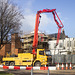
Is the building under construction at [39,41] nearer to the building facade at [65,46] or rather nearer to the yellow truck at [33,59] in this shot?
the building facade at [65,46]

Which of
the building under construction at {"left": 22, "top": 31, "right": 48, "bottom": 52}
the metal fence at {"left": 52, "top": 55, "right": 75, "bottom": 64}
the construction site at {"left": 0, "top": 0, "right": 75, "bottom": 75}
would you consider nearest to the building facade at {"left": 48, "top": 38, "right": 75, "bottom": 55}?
the construction site at {"left": 0, "top": 0, "right": 75, "bottom": 75}

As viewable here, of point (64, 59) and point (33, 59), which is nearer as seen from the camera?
point (33, 59)

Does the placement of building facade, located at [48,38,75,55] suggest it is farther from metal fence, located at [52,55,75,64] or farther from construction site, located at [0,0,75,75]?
metal fence, located at [52,55,75,64]

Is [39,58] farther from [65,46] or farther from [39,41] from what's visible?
[39,41]

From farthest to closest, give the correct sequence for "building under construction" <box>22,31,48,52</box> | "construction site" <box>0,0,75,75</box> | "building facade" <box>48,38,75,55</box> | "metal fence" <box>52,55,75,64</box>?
"building under construction" <box>22,31,48,52</box>
"building facade" <box>48,38,75,55</box>
"metal fence" <box>52,55,75,64</box>
"construction site" <box>0,0,75,75</box>

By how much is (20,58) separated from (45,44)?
29731mm

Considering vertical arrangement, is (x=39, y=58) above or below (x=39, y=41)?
below

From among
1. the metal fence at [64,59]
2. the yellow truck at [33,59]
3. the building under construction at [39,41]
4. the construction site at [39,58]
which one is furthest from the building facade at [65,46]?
the yellow truck at [33,59]

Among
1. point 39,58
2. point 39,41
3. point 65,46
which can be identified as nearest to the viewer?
point 39,58

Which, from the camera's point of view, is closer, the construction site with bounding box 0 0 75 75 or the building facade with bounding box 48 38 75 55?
the construction site with bounding box 0 0 75 75

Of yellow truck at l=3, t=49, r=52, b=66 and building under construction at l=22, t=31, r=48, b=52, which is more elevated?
building under construction at l=22, t=31, r=48, b=52

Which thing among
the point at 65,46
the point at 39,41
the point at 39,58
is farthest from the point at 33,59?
the point at 39,41

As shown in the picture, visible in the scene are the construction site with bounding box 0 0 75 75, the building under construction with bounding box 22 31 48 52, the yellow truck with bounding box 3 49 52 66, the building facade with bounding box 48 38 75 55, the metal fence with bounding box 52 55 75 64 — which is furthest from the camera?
the building under construction with bounding box 22 31 48 52

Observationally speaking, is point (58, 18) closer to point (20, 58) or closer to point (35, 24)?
point (35, 24)
